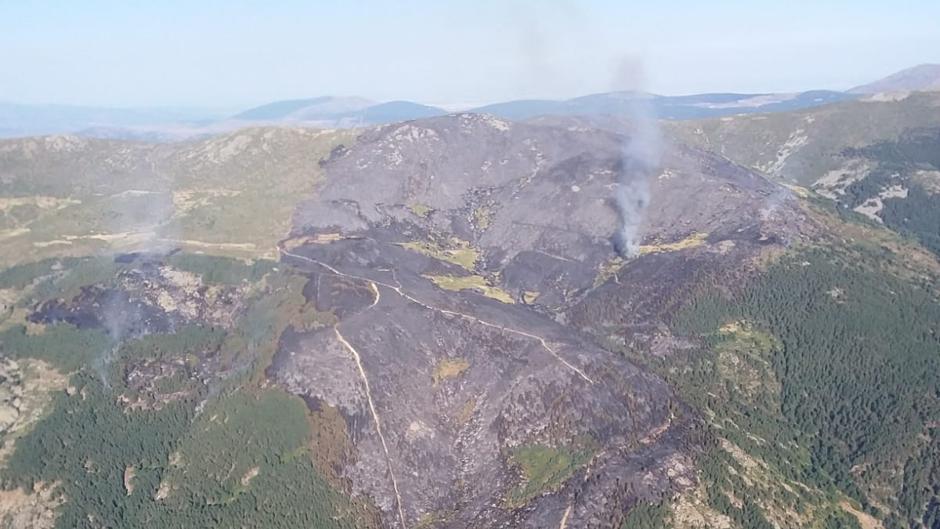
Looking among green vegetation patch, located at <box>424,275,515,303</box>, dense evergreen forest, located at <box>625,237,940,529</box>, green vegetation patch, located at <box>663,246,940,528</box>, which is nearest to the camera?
dense evergreen forest, located at <box>625,237,940,529</box>

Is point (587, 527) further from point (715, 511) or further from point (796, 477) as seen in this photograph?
point (796, 477)

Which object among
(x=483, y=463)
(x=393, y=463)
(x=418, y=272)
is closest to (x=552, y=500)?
(x=483, y=463)

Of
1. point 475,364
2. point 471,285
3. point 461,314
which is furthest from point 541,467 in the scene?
point 471,285

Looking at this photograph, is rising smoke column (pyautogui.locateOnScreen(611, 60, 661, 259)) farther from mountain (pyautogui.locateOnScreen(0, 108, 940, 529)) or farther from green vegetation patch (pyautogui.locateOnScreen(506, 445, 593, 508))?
green vegetation patch (pyautogui.locateOnScreen(506, 445, 593, 508))

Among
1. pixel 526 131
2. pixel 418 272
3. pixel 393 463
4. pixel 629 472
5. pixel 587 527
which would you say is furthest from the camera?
pixel 526 131

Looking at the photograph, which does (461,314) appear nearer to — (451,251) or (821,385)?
(451,251)

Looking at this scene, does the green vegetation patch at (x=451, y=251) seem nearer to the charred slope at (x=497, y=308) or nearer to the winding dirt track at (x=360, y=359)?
the charred slope at (x=497, y=308)

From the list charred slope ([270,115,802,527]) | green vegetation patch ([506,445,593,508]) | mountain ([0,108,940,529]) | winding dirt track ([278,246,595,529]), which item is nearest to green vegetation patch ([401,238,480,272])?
charred slope ([270,115,802,527])

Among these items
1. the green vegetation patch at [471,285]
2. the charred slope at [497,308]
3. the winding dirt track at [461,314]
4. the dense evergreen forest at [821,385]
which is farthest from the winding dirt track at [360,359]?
the green vegetation patch at [471,285]

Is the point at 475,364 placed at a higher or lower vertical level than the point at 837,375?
higher
